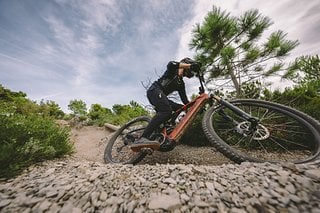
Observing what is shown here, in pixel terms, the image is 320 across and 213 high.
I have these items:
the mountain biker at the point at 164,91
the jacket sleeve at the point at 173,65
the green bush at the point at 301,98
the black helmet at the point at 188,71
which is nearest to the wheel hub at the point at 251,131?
the mountain biker at the point at 164,91

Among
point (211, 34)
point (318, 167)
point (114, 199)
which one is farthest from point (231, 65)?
point (114, 199)

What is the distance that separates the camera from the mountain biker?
253 centimetres

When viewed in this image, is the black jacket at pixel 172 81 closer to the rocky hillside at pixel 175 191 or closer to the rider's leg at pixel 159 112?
the rider's leg at pixel 159 112

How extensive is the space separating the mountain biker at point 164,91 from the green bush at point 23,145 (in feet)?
4.32

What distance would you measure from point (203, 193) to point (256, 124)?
127cm

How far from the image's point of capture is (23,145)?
2184mm

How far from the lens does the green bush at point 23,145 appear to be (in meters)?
1.78

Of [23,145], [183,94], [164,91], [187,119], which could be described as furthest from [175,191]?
[23,145]

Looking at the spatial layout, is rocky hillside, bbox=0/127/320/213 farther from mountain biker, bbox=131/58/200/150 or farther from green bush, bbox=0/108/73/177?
mountain biker, bbox=131/58/200/150

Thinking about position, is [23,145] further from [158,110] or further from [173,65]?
[173,65]

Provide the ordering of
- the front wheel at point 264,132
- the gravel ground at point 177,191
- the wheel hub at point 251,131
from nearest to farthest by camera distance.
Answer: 1. the gravel ground at point 177,191
2. the front wheel at point 264,132
3. the wheel hub at point 251,131

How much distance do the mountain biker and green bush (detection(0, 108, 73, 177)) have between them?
1315 millimetres

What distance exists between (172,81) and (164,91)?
0.22 meters

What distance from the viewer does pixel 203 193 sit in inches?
47.4
